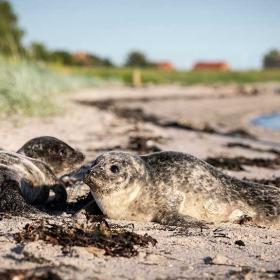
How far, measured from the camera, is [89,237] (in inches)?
161

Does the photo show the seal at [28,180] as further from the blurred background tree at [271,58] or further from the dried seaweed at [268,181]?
the blurred background tree at [271,58]

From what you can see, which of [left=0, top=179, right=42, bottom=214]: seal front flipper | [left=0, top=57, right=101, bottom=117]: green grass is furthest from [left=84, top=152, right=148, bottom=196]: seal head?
[left=0, top=57, right=101, bottom=117]: green grass

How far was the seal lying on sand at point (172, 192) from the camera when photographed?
501 centimetres

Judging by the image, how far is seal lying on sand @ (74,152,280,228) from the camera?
5.01 meters

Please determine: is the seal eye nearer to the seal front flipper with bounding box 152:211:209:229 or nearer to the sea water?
the seal front flipper with bounding box 152:211:209:229

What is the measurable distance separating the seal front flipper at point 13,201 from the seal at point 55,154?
6.53ft

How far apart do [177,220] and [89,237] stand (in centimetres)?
127

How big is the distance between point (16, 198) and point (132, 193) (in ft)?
3.25

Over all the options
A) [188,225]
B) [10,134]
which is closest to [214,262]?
[188,225]

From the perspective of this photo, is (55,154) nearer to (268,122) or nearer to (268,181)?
(268,181)

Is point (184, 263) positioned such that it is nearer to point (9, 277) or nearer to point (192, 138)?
point (9, 277)

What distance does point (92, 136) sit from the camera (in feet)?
41.0

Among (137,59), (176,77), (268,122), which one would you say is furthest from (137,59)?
(268,122)

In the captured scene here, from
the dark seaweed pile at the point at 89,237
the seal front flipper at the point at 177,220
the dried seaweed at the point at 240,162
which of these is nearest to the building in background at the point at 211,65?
the dried seaweed at the point at 240,162
